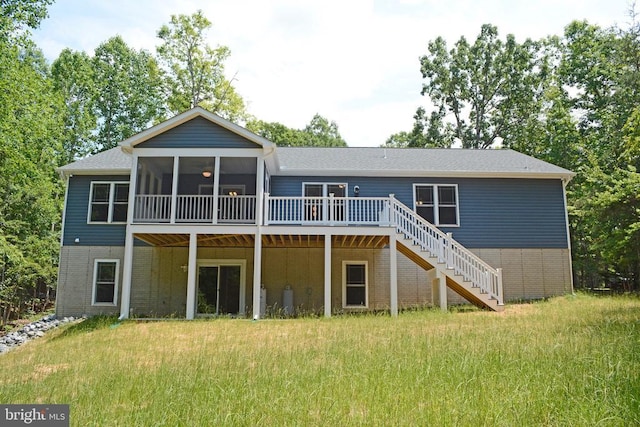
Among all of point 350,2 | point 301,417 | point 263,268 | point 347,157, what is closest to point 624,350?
point 301,417

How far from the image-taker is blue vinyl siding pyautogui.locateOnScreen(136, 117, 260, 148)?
14.6 metres

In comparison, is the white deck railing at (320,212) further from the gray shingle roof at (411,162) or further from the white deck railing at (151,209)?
the white deck railing at (151,209)

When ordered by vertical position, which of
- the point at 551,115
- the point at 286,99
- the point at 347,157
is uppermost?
the point at 286,99

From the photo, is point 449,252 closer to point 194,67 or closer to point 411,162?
point 411,162

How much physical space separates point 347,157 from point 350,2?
9269 mm

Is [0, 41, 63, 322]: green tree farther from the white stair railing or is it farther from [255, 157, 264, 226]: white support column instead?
the white stair railing

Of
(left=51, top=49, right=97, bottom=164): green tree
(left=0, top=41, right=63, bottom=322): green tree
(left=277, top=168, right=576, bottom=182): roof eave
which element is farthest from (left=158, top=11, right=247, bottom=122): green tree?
(left=277, top=168, right=576, bottom=182): roof eave

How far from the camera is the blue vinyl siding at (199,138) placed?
14.6 metres

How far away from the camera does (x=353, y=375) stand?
21.6 feet

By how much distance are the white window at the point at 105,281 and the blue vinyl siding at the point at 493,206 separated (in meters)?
6.28

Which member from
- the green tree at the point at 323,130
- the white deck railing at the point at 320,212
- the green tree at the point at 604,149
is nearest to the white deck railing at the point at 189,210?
the white deck railing at the point at 320,212

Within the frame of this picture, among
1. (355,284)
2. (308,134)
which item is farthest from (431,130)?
(355,284)

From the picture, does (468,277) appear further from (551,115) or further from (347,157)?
(551,115)

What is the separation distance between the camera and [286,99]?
33.8 metres
